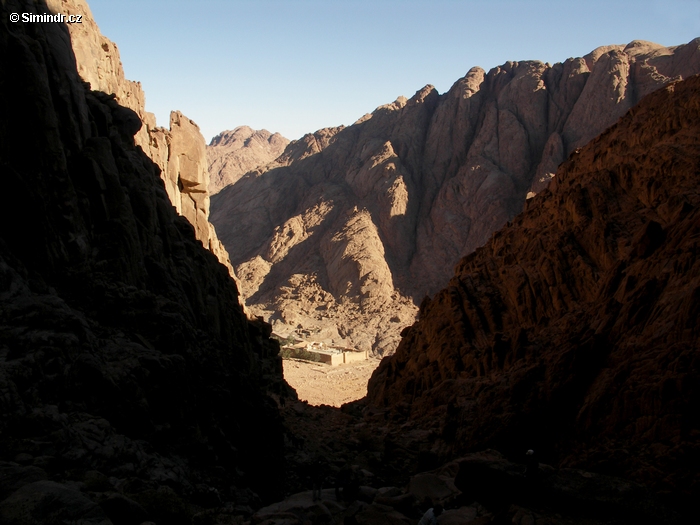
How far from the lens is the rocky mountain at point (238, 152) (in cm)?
12625

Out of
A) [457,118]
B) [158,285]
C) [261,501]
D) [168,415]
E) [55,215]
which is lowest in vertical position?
[261,501]

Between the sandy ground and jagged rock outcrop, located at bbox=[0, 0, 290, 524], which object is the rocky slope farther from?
jagged rock outcrop, located at bbox=[0, 0, 290, 524]

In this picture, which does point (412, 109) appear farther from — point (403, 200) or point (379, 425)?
point (379, 425)

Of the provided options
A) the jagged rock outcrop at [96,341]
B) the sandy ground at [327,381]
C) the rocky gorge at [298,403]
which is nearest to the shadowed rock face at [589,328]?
the rocky gorge at [298,403]

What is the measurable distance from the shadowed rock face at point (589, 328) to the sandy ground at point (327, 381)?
7.90m

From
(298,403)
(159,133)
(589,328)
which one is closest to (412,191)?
(159,133)

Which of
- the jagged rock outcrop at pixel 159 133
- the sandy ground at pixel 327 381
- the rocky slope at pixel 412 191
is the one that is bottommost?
the sandy ground at pixel 327 381

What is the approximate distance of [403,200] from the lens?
79.8 metres

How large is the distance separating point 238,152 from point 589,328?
428 ft

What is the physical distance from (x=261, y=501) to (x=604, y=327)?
10137mm

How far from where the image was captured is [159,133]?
1092 inches

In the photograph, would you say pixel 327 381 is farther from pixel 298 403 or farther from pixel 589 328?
pixel 589 328

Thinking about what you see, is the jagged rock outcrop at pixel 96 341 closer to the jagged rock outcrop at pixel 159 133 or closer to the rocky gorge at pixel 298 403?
the rocky gorge at pixel 298 403

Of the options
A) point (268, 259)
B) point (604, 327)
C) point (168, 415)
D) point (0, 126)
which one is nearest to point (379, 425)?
point (604, 327)
